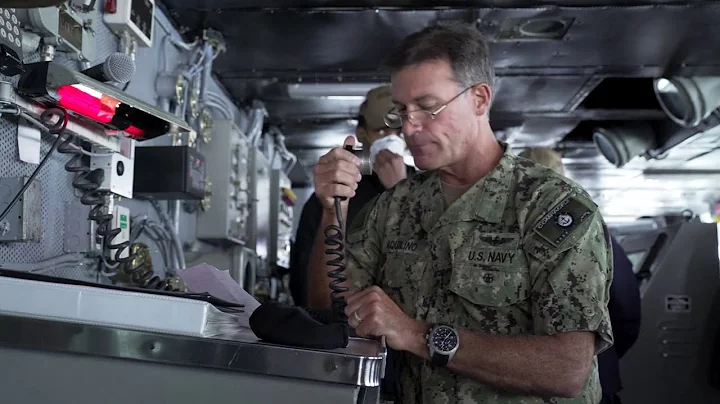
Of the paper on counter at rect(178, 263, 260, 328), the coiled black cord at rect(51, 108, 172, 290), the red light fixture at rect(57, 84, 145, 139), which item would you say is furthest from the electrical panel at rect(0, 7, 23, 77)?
the paper on counter at rect(178, 263, 260, 328)

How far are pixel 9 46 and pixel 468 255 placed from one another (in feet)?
3.96

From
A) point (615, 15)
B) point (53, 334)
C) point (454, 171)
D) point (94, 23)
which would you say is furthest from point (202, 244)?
point (53, 334)

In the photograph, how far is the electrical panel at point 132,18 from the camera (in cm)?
236

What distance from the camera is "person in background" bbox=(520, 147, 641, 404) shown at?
2.69 metres

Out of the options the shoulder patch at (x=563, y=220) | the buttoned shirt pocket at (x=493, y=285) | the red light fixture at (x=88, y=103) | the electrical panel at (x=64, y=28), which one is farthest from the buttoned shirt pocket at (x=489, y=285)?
the electrical panel at (x=64, y=28)

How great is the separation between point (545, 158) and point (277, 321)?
224 centimetres

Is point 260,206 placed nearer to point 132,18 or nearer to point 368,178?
point 368,178

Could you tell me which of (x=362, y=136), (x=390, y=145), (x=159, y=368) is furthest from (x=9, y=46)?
(x=362, y=136)

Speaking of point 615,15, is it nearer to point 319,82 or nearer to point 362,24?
point 362,24

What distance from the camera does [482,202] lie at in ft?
5.26

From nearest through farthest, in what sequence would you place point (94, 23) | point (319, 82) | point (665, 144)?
point (94, 23) → point (319, 82) → point (665, 144)

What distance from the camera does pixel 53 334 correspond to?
0.88 m

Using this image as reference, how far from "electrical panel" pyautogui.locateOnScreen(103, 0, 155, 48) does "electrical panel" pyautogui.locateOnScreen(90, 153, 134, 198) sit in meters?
0.54

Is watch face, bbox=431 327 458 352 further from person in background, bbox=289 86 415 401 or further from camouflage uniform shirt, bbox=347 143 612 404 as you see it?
person in background, bbox=289 86 415 401
